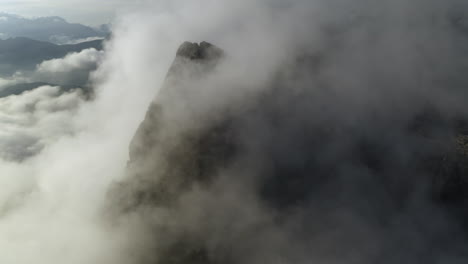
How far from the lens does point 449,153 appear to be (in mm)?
42594

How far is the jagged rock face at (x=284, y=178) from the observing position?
4631 centimetres

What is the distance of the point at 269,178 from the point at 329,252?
48.5ft

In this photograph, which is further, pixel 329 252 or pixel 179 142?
pixel 179 142

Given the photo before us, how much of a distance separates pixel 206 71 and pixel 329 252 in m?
39.3

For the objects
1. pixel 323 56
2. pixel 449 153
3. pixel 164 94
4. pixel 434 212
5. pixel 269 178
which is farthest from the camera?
pixel 323 56

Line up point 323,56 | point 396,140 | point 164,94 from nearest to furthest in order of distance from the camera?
point 396,140 → point 164,94 → point 323,56

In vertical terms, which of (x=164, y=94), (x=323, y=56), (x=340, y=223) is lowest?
(x=340, y=223)

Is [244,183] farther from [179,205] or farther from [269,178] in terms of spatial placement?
[179,205]

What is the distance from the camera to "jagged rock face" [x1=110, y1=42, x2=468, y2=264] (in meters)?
46.3

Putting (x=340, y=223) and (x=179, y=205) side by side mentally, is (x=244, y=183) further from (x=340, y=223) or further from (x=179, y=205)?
(x=340, y=223)

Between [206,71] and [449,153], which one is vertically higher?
[206,71]

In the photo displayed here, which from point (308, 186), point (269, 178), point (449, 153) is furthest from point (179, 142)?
point (449, 153)

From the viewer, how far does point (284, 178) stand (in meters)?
51.6

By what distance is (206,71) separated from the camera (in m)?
60.4
